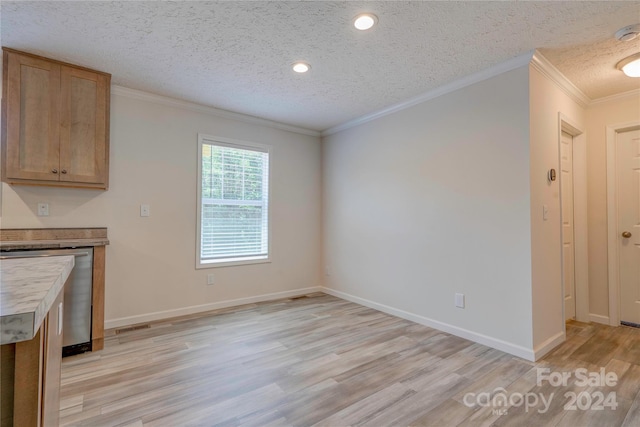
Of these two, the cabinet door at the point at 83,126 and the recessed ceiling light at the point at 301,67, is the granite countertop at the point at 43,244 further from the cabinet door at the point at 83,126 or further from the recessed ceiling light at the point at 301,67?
the recessed ceiling light at the point at 301,67

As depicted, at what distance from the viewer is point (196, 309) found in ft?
11.9

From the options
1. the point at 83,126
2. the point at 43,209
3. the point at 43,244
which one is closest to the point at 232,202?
the point at 83,126

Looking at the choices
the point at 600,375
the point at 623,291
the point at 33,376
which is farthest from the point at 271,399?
the point at 623,291

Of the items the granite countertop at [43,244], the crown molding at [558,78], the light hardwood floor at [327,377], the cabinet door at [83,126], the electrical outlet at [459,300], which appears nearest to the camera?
the light hardwood floor at [327,377]

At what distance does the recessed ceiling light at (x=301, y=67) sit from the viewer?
2.64 m

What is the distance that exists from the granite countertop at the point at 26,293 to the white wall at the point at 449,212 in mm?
2926

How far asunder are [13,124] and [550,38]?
4.18 meters

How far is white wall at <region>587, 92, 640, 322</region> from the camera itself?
330 cm

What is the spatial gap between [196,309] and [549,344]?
358 centimetres

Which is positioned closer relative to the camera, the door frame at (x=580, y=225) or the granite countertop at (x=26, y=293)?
the granite countertop at (x=26, y=293)

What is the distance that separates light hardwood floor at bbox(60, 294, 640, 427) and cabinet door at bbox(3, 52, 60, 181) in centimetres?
161

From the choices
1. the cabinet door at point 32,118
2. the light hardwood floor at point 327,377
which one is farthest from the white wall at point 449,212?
the cabinet door at point 32,118

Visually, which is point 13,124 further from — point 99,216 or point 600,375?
point 600,375

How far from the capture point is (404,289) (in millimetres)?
3469
